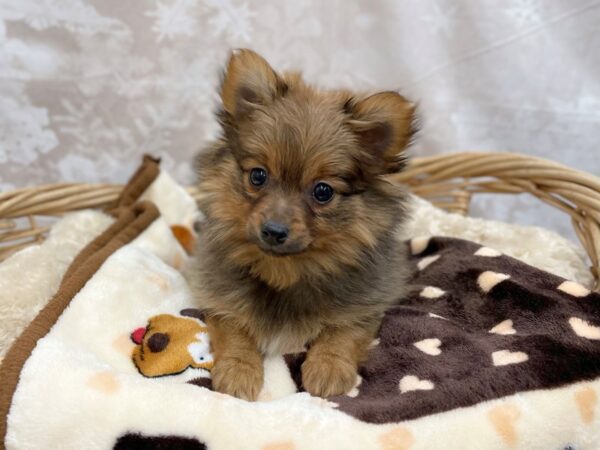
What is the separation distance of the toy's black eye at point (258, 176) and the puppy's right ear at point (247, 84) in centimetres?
26

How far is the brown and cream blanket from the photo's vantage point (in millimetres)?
1798

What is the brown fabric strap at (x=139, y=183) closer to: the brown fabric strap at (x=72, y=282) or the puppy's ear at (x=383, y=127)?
the brown fabric strap at (x=72, y=282)

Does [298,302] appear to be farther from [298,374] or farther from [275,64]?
[275,64]

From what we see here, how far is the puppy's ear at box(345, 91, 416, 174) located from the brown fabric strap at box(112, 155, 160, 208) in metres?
1.50

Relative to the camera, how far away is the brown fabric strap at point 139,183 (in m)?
3.27

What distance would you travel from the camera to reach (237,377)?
205 centimetres

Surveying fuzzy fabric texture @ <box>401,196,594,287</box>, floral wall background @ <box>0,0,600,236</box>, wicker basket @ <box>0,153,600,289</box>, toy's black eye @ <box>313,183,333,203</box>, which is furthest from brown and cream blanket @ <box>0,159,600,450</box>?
floral wall background @ <box>0,0,600,236</box>

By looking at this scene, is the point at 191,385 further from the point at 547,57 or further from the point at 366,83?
the point at 547,57

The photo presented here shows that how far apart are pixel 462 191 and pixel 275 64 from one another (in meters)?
1.55

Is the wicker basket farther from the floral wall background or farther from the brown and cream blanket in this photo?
the brown and cream blanket

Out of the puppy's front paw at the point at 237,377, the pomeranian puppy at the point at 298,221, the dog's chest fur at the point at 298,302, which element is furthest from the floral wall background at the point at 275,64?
the puppy's front paw at the point at 237,377

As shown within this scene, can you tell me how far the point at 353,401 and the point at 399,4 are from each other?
2.78m

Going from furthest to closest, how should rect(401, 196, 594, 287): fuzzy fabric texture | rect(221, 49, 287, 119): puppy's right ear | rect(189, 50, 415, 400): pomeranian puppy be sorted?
rect(401, 196, 594, 287): fuzzy fabric texture → rect(221, 49, 287, 119): puppy's right ear → rect(189, 50, 415, 400): pomeranian puppy

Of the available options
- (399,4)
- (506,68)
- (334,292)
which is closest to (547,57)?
(506,68)
